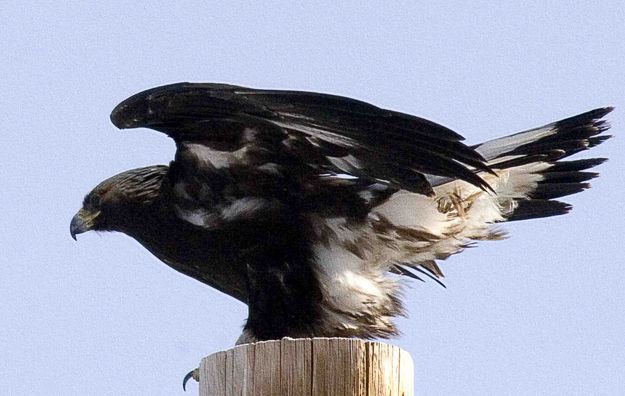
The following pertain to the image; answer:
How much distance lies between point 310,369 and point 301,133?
197 cm

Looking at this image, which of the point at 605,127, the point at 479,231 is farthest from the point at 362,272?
the point at 605,127

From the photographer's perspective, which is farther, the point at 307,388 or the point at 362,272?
the point at 362,272

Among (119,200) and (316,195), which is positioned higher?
(316,195)

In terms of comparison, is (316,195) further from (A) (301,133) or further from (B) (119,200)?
(B) (119,200)

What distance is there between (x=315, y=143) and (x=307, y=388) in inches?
79.9

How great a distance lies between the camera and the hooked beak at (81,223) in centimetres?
630

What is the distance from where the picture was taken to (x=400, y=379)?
10.8 ft

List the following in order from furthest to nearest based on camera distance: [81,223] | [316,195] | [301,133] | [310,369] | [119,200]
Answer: [81,223]
[119,200]
[316,195]
[301,133]
[310,369]

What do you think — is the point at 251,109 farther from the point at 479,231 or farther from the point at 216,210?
the point at 479,231

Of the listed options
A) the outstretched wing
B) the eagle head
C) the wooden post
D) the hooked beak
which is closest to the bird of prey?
the outstretched wing

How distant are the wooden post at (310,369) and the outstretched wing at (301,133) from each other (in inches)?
63.6

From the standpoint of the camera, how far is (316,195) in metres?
5.26

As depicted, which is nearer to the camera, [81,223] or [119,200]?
[119,200]

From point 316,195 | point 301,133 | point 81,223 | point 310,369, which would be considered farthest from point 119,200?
point 310,369
